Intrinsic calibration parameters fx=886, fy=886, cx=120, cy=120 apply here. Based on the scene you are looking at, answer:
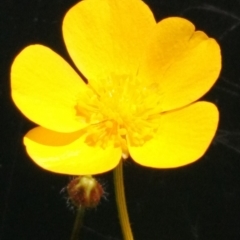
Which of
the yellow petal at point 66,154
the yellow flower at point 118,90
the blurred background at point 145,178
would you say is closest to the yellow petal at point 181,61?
the yellow flower at point 118,90

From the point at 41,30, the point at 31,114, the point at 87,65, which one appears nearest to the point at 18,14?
the point at 41,30

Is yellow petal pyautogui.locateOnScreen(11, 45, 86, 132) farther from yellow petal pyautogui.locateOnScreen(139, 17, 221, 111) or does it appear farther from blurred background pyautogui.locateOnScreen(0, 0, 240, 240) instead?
blurred background pyautogui.locateOnScreen(0, 0, 240, 240)

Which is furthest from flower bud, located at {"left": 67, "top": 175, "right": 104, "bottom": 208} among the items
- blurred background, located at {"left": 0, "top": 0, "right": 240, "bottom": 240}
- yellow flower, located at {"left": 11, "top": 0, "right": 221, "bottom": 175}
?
blurred background, located at {"left": 0, "top": 0, "right": 240, "bottom": 240}

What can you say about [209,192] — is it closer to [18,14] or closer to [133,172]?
[133,172]

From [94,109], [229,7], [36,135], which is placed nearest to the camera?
[36,135]

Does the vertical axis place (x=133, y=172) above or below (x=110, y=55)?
below

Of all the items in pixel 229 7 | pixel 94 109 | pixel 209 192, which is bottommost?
pixel 209 192

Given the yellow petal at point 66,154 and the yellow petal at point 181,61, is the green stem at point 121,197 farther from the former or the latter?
the yellow petal at point 181,61
